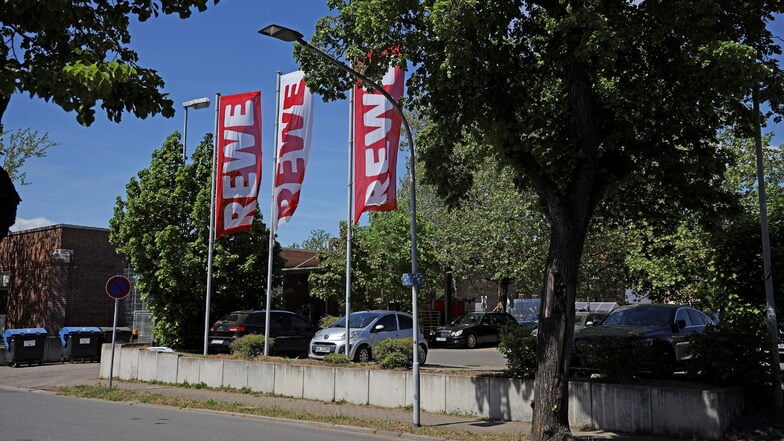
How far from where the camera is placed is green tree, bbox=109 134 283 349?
20.7 meters

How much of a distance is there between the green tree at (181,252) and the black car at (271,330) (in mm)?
1834

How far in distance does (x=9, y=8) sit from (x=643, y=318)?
12960 mm

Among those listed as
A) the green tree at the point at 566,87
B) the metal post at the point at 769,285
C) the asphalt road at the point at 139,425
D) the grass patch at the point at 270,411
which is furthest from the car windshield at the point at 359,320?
Answer: the metal post at the point at 769,285

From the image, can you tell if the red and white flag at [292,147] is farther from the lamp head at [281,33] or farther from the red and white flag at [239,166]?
the lamp head at [281,33]

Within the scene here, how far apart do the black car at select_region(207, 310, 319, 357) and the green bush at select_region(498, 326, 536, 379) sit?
340 inches

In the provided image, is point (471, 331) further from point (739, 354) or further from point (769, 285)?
point (739, 354)

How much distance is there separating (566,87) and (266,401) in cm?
867

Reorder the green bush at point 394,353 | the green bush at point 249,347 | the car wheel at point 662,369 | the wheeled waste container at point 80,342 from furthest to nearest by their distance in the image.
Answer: the wheeled waste container at point 80,342 < the green bush at point 249,347 < the green bush at point 394,353 < the car wheel at point 662,369

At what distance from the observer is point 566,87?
9.91 m

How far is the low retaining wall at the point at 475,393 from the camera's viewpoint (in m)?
9.73

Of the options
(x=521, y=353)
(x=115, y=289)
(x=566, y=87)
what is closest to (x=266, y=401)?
(x=115, y=289)

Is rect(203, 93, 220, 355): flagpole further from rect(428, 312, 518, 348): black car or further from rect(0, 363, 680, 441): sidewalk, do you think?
rect(428, 312, 518, 348): black car

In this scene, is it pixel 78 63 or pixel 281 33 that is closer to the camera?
pixel 78 63

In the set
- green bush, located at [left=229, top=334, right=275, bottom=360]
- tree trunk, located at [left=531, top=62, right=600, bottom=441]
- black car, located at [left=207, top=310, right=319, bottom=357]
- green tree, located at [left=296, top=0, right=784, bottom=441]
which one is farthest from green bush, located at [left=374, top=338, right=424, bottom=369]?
black car, located at [left=207, top=310, right=319, bottom=357]
